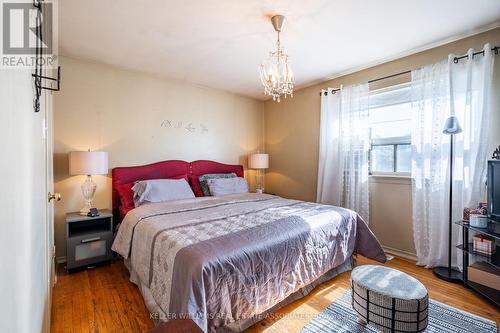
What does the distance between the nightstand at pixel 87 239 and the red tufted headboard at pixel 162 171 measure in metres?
0.22

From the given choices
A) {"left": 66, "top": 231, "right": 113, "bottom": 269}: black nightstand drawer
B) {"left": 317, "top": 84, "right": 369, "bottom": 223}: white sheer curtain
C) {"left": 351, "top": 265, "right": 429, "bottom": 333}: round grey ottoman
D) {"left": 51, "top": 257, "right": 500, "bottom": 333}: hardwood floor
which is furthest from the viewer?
{"left": 317, "top": 84, "right": 369, "bottom": 223}: white sheer curtain

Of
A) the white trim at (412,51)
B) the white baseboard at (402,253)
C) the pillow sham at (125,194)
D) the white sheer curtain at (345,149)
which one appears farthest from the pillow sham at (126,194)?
the white baseboard at (402,253)

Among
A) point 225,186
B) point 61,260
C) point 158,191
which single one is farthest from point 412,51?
point 61,260

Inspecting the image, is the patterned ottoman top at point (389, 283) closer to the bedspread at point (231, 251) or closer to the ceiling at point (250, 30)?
the bedspread at point (231, 251)

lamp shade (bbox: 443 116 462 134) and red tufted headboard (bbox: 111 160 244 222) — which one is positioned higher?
lamp shade (bbox: 443 116 462 134)

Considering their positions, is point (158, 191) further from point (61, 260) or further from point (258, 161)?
point (258, 161)

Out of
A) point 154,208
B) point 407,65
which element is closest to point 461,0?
point 407,65

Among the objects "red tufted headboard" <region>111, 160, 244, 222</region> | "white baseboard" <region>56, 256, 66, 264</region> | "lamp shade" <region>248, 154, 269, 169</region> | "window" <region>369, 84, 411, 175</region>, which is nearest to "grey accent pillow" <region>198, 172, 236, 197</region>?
"red tufted headboard" <region>111, 160, 244, 222</region>

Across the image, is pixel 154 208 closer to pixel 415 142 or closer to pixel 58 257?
pixel 58 257

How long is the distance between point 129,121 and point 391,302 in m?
3.41

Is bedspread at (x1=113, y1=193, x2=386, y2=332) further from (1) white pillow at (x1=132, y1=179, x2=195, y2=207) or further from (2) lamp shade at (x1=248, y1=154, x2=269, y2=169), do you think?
(2) lamp shade at (x1=248, y1=154, x2=269, y2=169)

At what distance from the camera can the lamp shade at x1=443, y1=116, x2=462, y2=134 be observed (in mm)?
2309

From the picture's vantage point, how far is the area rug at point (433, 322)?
5.57 ft

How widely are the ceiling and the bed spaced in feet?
5.86
